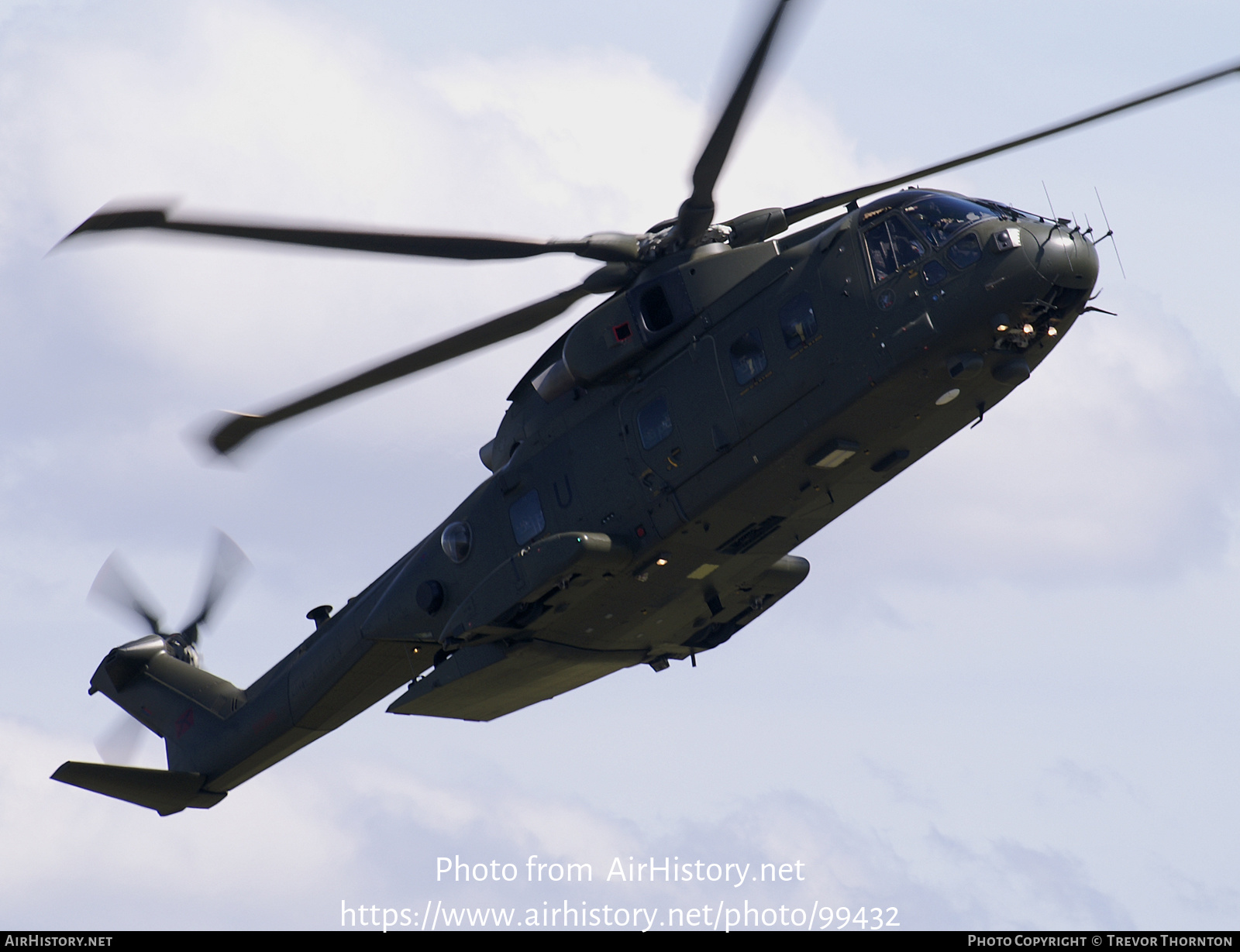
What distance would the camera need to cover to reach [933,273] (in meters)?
21.0

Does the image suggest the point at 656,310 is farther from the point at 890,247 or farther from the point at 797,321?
the point at 890,247

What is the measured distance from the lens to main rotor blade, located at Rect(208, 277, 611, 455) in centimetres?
2270

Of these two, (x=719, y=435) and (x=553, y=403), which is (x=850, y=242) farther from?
(x=553, y=403)

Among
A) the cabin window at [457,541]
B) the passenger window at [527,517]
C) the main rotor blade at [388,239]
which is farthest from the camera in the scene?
the cabin window at [457,541]

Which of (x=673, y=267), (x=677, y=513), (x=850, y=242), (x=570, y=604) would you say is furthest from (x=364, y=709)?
(x=850, y=242)

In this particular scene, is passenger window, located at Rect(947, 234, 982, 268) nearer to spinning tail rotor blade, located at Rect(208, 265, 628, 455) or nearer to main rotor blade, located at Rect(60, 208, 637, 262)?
main rotor blade, located at Rect(60, 208, 637, 262)

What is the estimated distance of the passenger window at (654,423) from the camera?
2309 centimetres

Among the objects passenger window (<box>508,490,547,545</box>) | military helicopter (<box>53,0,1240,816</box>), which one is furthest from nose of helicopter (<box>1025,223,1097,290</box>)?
passenger window (<box>508,490,547,545</box>)

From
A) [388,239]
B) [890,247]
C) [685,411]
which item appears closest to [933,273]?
[890,247]

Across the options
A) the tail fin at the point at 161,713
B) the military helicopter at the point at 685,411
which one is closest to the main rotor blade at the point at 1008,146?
the military helicopter at the point at 685,411

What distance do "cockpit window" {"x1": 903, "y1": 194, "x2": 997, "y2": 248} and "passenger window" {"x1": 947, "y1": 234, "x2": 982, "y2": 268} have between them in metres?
0.23

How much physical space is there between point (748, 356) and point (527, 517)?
187 inches

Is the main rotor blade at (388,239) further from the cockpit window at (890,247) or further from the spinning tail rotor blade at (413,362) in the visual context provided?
the cockpit window at (890,247)

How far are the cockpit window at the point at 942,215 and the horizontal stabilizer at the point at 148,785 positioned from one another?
17.3 metres
